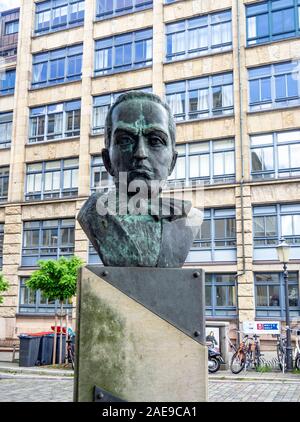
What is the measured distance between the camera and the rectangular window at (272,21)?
22453 millimetres

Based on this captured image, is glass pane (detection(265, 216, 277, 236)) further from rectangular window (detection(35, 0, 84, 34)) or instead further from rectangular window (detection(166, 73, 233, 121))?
rectangular window (detection(35, 0, 84, 34))

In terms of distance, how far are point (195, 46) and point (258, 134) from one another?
594cm

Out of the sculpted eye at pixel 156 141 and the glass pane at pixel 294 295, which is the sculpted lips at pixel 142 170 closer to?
the sculpted eye at pixel 156 141

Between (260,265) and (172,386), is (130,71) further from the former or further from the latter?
(172,386)

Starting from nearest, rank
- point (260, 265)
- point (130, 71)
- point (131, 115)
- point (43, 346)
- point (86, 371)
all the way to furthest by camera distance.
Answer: point (86, 371)
point (131, 115)
point (43, 346)
point (260, 265)
point (130, 71)

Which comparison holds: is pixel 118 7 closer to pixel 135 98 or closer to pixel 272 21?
pixel 272 21

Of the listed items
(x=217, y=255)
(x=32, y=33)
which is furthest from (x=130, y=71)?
(x=217, y=255)

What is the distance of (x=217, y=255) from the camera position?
21.9m

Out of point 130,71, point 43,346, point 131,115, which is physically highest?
point 130,71

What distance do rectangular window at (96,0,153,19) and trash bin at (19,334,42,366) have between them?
1856 centimetres

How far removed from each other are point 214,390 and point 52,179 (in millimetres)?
17876

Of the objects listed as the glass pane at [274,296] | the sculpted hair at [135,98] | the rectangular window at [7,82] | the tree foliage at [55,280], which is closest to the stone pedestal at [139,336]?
the sculpted hair at [135,98]

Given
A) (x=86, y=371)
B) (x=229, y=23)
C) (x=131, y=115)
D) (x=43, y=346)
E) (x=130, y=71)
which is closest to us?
(x=86, y=371)

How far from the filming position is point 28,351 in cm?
1567
